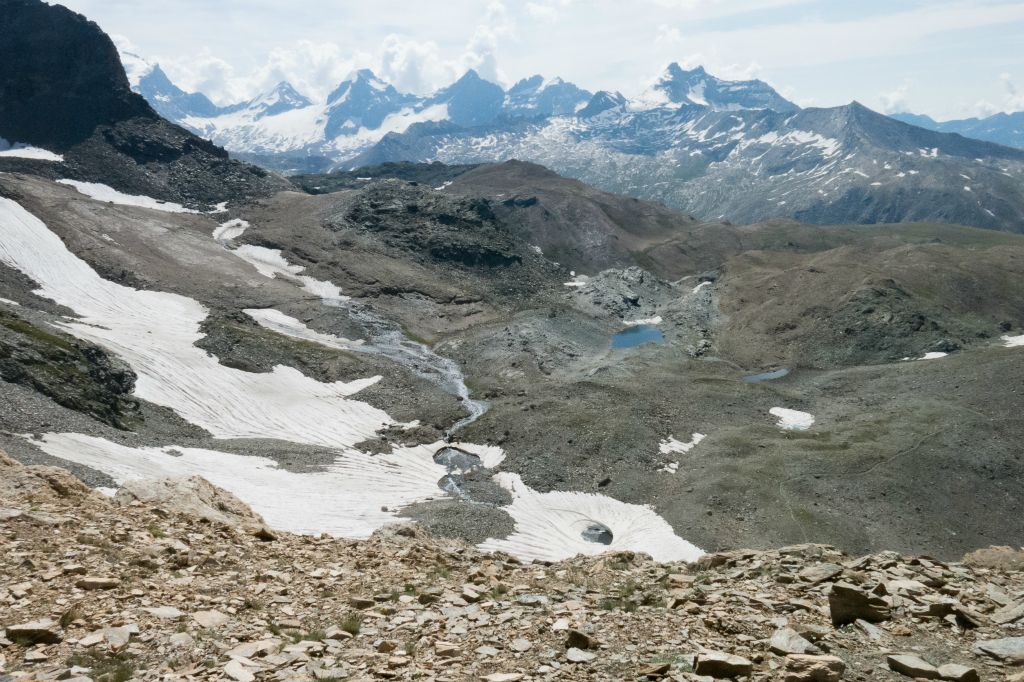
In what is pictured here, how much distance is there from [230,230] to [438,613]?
6633 inches

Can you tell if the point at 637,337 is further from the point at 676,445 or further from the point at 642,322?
the point at 676,445

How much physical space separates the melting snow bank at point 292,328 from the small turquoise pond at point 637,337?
54.2m

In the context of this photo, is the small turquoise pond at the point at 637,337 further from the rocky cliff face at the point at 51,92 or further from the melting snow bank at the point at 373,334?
the rocky cliff face at the point at 51,92

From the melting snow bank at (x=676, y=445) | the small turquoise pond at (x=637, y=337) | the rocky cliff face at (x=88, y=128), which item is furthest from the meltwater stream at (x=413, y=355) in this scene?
the rocky cliff face at (x=88, y=128)

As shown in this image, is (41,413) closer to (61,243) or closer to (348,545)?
(348,545)

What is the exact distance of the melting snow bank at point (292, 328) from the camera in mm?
116688

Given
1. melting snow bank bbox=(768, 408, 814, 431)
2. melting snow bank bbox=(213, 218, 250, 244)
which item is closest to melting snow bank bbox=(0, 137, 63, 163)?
melting snow bank bbox=(213, 218, 250, 244)

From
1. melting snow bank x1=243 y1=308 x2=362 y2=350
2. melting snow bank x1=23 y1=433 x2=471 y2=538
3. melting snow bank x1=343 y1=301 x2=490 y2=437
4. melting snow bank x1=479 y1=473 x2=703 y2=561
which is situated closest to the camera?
melting snow bank x1=23 y1=433 x2=471 y2=538

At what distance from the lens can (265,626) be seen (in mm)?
14984

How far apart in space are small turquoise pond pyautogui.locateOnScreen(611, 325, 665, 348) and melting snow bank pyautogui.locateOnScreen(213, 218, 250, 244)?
94.0 m

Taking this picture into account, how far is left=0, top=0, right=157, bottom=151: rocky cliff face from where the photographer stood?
184m

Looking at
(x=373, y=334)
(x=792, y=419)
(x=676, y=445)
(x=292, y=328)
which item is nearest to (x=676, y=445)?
(x=676, y=445)

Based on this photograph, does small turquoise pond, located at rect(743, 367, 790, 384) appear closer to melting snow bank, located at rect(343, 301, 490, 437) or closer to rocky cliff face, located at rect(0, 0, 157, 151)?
melting snow bank, located at rect(343, 301, 490, 437)

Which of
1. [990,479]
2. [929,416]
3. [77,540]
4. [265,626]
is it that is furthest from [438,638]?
[929,416]
